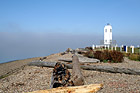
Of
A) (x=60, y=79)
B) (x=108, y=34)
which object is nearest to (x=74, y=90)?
(x=60, y=79)

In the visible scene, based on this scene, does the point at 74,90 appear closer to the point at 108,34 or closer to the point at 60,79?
the point at 60,79

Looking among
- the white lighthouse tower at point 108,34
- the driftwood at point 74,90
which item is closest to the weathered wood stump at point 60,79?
the driftwood at point 74,90

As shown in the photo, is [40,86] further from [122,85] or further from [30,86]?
[122,85]

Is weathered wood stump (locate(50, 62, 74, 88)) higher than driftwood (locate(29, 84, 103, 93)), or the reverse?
weathered wood stump (locate(50, 62, 74, 88))

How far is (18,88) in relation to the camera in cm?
655

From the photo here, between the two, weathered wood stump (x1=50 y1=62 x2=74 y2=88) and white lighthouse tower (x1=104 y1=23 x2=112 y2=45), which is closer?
weathered wood stump (x1=50 y1=62 x2=74 y2=88)

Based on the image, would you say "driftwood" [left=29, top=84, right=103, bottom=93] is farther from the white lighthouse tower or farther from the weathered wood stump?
the white lighthouse tower

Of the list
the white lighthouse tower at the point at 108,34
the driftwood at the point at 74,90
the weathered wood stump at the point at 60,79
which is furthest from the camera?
the white lighthouse tower at the point at 108,34

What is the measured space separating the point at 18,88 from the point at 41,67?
12.7 ft

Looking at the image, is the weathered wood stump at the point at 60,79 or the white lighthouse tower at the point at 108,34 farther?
the white lighthouse tower at the point at 108,34

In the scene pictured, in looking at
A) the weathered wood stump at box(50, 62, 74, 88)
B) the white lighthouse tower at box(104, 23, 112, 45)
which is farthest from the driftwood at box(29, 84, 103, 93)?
the white lighthouse tower at box(104, 23, 112, 45)

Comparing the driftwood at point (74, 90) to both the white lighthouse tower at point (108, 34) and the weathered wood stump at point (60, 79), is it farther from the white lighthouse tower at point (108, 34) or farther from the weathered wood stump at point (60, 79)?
the white lighthouse tower at point (108, 34)

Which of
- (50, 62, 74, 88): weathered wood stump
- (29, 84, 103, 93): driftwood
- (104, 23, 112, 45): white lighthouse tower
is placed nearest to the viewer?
(29, 84, 103, 93): driftwood

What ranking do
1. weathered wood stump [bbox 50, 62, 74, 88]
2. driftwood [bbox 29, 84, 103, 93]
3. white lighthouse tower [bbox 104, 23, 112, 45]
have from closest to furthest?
driftwood [bbox 29, 84, 103, 93] → weathered wood stump [bbox 50, 62, 74, 88] → white lighthouse tower [bbox 104, 23, 112, 45]
